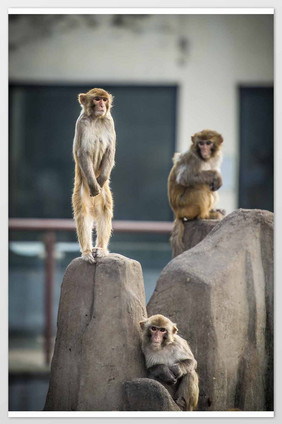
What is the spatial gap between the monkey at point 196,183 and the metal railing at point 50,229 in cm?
97

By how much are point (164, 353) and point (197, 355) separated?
41 cm

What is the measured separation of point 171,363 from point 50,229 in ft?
10.2

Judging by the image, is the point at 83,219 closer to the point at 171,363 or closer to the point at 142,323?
the point at 142,323

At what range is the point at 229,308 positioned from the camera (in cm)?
698

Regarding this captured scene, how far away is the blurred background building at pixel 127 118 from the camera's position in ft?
23.4

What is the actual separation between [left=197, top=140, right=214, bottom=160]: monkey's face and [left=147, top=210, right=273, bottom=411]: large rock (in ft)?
3.19

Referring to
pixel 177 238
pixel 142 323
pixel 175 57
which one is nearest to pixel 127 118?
pixel 175 57

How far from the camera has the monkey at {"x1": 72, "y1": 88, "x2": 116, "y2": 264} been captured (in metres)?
6.57

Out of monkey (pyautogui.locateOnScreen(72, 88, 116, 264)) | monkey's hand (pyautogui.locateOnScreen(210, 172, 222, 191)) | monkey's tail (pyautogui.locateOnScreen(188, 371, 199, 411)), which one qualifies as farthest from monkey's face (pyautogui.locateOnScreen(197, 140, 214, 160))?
monkey's tail (pyautogui.locateOnScreen(188, 371, 199, 411))

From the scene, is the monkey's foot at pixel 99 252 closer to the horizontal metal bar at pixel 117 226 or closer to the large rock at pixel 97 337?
the large rock at pixel 97 337

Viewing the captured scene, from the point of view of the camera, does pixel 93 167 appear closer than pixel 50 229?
Yes

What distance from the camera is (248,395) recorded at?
22.8ft

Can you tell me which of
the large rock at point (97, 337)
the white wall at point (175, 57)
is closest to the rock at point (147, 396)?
the large rock at point (97, 337)

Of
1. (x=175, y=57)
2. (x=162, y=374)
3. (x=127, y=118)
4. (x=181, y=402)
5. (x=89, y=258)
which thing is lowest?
(x=181, y=402)
